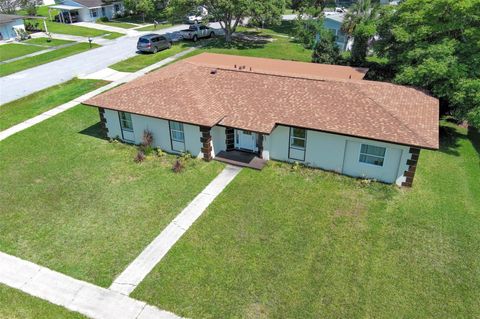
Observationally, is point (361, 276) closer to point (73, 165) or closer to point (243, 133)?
point (243, 133)

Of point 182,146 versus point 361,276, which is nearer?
point 361,276

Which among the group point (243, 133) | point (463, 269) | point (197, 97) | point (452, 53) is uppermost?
point (452, 53)

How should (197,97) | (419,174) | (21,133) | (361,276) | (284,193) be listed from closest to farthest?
(361,276), (284,193), (419,174), (197,97), (21,133)

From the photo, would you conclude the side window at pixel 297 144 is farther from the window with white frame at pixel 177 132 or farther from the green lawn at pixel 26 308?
the green lawn at pixel 26 308

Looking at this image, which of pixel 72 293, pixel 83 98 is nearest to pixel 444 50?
pixel 72 293

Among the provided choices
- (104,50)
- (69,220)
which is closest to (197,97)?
(69,220)

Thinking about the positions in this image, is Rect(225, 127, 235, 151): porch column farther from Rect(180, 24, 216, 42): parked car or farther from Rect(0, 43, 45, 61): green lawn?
Rect(0, 43, 45, 61): green lawn

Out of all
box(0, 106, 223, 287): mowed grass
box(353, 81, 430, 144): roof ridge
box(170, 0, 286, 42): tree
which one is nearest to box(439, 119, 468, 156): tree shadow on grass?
box(353, 81, 430, 144): roof ridge

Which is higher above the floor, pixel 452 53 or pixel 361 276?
pixel 452 53
